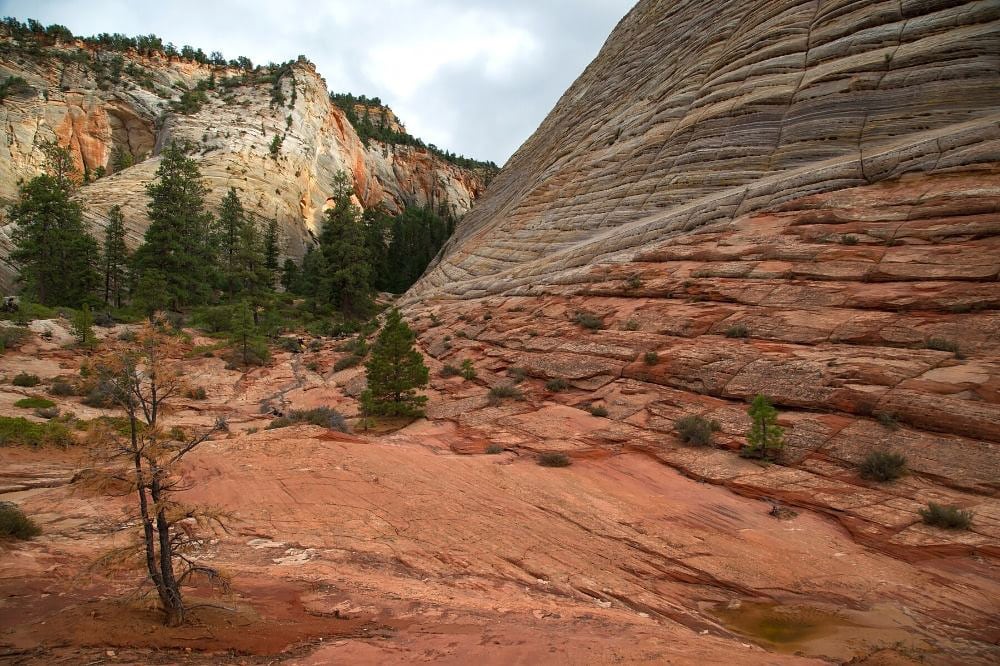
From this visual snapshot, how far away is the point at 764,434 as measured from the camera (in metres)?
9.28

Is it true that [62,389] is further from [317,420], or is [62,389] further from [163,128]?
[163,128]

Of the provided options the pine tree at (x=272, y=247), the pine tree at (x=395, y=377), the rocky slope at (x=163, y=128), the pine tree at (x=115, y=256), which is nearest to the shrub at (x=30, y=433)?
the pine tree at (x=395, y=377)

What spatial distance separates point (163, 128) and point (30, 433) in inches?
2221

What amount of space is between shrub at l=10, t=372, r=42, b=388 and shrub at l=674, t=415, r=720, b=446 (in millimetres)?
18443

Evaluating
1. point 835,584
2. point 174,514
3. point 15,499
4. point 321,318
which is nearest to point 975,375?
point 835,584

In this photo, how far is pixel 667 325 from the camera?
1435cm

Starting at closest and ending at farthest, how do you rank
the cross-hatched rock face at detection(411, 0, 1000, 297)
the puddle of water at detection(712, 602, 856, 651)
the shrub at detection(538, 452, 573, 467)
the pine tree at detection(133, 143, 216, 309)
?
the puddle of water at detection(712, 602, 856, 651) < the shrub at detection(538, 452, 573, 467) < the cross-hatched rock face at detection(411, 0, 1000, 297) < the pine tree at detection(133, 143, 216, 309)

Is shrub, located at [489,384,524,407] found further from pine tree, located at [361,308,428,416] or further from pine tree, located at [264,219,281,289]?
pine tree, located at [264,219,281,289]

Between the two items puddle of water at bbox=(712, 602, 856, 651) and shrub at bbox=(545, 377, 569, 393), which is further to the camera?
shrub at bbox=(545, 377, 569, 393)

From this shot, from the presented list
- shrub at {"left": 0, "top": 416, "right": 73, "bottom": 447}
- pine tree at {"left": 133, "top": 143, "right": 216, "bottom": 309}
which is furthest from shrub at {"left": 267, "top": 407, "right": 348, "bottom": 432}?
pine tree at {"left": 133, "top": 143, "right": 216, "bottom": 309}

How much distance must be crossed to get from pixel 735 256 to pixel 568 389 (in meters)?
7.18

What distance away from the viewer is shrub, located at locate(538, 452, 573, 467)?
9.94 m

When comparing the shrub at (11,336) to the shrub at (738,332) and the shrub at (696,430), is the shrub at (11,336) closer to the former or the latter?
the shrub at (696,430)

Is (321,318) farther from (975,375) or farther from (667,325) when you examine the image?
(975,375)
